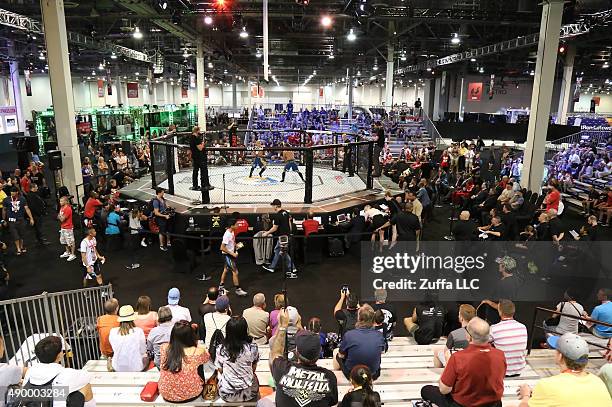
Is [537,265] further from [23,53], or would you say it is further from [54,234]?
[23,53]

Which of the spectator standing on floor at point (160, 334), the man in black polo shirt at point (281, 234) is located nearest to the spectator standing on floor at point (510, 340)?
the spectator standing on floor at point (160, 334)

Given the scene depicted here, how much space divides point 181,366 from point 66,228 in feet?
25.1

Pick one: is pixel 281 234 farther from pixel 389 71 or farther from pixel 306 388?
pixel 389 71

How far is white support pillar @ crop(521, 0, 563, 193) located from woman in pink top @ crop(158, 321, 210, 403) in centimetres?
1373

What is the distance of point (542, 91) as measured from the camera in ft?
45.9

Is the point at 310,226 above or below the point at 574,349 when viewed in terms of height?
below

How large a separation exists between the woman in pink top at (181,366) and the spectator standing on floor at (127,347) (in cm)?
113

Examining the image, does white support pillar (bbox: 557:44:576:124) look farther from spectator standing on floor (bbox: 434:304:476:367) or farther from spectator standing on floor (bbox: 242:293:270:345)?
spectator standing on floor (bbox: 242:293:270:345)

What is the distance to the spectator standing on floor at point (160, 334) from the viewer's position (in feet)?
16.4

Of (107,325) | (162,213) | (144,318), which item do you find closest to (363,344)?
(144,318)

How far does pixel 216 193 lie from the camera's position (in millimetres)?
13156

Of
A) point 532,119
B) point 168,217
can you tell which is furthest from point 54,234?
point 532,119

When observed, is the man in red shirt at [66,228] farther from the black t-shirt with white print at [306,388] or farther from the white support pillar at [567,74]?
the white support pillar at [567,74]

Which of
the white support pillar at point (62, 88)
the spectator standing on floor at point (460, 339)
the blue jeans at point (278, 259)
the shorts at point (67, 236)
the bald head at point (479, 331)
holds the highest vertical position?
the white support pillar at point (62, 88)
